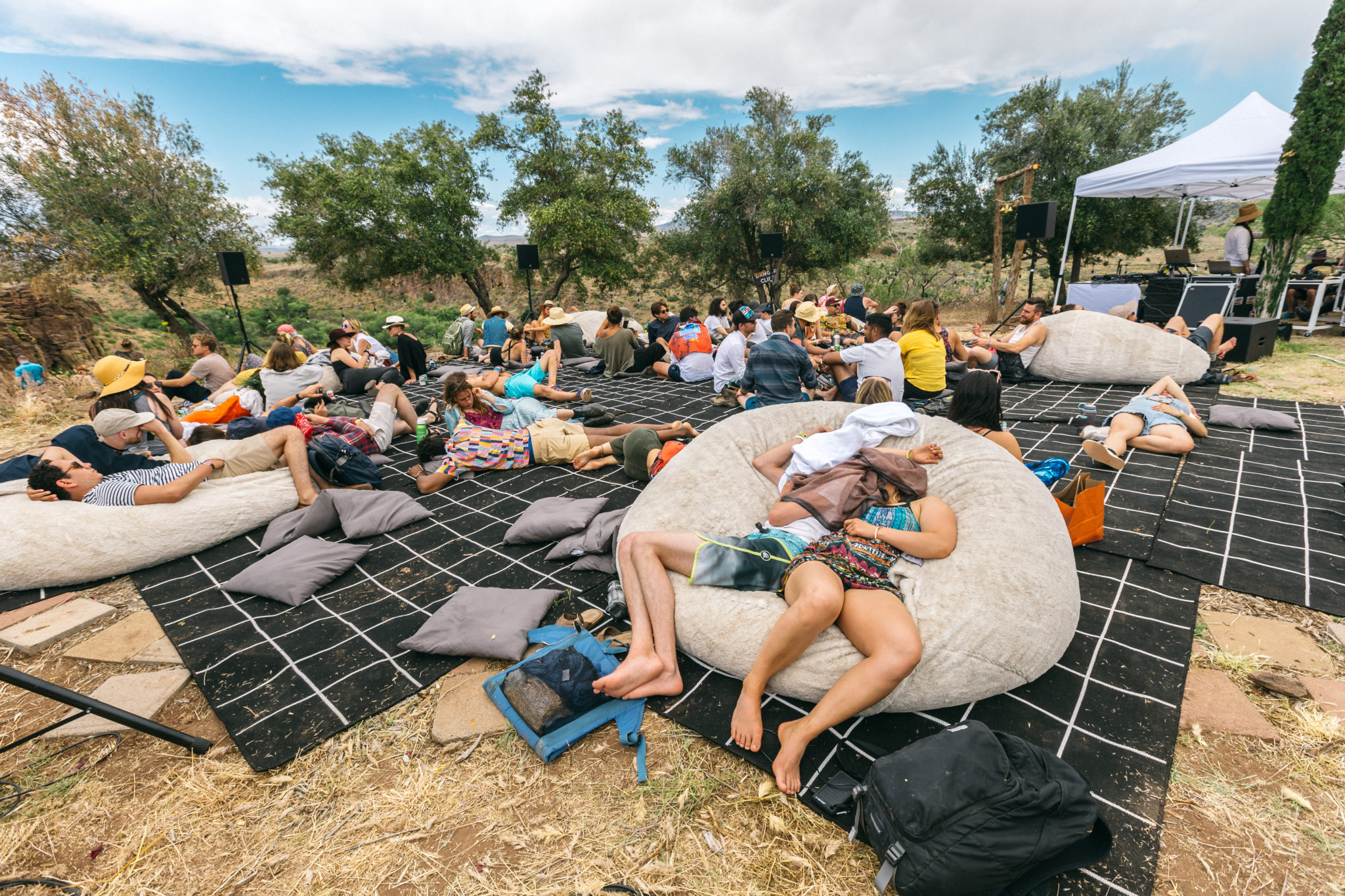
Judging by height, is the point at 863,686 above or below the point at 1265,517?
above

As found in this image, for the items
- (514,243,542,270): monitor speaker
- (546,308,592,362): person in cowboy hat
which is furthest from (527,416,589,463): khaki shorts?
(514,243,542,270): monitor speaker

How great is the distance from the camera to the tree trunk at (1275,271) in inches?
291

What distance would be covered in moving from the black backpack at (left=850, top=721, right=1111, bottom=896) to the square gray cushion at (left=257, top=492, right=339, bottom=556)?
3.29m

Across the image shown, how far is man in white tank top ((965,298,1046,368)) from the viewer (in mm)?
6016

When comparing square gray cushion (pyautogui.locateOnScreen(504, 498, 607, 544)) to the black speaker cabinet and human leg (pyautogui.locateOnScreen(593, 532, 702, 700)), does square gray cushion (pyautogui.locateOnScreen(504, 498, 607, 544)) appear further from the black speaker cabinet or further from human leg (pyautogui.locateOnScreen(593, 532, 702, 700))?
the black speaker cabinet

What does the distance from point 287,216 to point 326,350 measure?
24.1 ft

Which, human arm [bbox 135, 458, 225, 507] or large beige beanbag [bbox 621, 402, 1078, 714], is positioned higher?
human arm [bbox 135, 458, 225, 507]

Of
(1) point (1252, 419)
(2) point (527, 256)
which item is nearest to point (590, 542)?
(1) point (1252, 419)

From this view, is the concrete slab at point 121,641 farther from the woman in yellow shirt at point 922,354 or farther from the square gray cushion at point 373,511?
the woman in yellow shirt at point 922,354

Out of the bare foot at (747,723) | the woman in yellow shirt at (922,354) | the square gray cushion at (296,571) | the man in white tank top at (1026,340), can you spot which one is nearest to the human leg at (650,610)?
the bare foot at (747,723)

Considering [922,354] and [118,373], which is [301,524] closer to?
[118,373]

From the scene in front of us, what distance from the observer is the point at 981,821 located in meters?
1.32

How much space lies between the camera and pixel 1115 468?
3662 mm

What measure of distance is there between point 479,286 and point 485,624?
1354 cm
